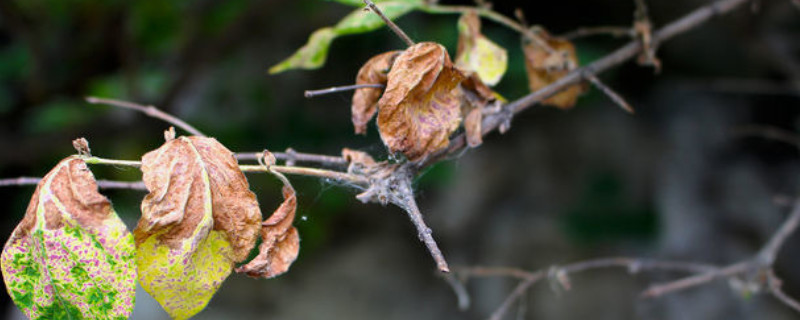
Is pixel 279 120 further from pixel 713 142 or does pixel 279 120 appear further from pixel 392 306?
pixel 713 142

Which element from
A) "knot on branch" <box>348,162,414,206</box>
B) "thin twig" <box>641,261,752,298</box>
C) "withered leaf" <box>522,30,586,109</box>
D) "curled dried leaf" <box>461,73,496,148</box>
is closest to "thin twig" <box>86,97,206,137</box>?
"knot on branch" <box>348,162,414,206</box>

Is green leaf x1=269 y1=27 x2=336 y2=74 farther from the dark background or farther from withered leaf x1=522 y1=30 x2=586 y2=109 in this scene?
the dark background

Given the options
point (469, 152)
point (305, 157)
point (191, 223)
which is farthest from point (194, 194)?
point (469, 152)

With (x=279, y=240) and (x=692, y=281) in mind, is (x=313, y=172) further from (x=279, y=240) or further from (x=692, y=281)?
(x=692, y=281)

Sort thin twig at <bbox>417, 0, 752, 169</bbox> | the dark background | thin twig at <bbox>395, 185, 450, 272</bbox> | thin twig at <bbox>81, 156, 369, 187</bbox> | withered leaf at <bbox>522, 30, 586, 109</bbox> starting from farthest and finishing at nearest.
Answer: the dark background
withered leaf at <bbox>522, 30, 586, 109</bbox>
thin twig at <bbox>417, 0, 752, 169</bbox>
thin twig at <bbox>81, 156, 369, 187</bbox>
thin twig at <bbox>395, 185, 450, 272</bbox>

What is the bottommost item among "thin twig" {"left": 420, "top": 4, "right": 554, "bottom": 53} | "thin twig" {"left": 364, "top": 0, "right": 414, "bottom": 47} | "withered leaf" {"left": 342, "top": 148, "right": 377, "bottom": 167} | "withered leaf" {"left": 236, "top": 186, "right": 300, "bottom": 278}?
"withered leaf" {"left": 236, "top": 186, "right": 300, "bottom": 278}

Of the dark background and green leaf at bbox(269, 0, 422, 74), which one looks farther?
the dark background
